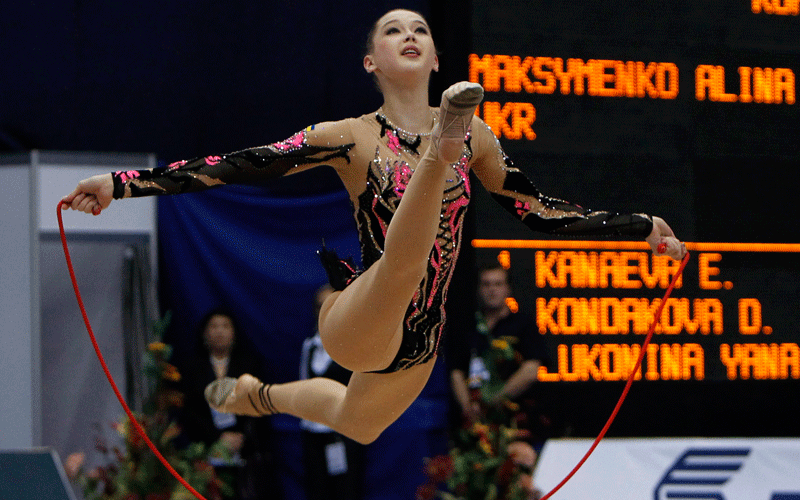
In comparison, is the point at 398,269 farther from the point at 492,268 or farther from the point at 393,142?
the point at 492,268

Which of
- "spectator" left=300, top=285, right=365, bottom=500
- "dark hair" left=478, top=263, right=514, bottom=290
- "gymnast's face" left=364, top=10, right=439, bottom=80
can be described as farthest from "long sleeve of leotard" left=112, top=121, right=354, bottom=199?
"spectator" left=300, top=285, right=365, bottom=500

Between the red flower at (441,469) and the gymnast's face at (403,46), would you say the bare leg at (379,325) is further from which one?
the red flower at (441,469)

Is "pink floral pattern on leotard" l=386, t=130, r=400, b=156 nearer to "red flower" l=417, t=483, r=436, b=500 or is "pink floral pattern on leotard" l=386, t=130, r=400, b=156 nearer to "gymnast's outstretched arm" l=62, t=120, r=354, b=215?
"gymnast's outstretched arm" l=62, t=120, r=354, b=215

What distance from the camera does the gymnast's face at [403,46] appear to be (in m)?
2.96

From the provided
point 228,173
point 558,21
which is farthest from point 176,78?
point 228,173

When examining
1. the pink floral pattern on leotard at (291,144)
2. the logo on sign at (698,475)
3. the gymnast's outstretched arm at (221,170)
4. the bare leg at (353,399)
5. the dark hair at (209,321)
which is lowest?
the logo on sign at (698,475)

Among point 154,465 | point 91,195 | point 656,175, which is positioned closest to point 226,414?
point 154,465

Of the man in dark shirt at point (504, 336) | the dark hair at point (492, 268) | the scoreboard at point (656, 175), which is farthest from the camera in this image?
the scoreboard at point (656, 175)

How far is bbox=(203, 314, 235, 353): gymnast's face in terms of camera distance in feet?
18.7

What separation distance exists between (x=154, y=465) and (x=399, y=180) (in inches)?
97.8

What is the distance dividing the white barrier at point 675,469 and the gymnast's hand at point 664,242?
5.70 ft

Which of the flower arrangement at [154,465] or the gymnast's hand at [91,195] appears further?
the flower arrangement at [154,465]

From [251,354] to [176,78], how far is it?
1834 mm

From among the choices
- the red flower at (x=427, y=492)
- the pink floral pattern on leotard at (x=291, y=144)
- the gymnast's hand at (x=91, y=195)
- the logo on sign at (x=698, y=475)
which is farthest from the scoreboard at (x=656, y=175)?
the gymnast's hand at (x=91, y=195)
